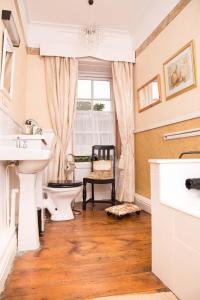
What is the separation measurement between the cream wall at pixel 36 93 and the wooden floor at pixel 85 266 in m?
1.72

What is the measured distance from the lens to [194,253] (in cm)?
104

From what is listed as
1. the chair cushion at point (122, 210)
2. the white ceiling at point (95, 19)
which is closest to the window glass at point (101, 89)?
the white ceiling at point (95, 19)

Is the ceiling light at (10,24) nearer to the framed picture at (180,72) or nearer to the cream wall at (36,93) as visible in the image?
the cream wall at (36,93)

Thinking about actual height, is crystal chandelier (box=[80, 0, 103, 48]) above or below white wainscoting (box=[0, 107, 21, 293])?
above

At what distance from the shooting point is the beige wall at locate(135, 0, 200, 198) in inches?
82.7

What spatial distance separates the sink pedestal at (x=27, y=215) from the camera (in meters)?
1.78

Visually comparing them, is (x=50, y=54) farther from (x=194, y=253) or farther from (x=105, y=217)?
(x=194, y=253)

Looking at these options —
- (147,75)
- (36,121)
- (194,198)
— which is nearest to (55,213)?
(36,121)

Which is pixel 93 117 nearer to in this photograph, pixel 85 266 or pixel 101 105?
pixel 101 105

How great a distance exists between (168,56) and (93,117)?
5.48ft

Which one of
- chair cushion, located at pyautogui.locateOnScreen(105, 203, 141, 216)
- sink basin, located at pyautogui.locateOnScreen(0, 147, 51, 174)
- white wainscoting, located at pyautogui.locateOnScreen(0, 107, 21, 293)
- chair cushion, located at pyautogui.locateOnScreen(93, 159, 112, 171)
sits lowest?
chair cushion, located at pyautogui.locateOnScreen(105, 203, 141, 216)

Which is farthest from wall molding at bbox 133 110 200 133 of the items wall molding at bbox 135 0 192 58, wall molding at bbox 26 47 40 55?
wall molding at bbox 26 47 40 55

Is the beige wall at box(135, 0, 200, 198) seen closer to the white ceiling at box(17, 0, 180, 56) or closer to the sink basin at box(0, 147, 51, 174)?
the white ceiling at box(17, 0, 180, 56)

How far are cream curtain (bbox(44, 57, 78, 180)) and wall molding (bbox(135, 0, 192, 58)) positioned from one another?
104 cm
